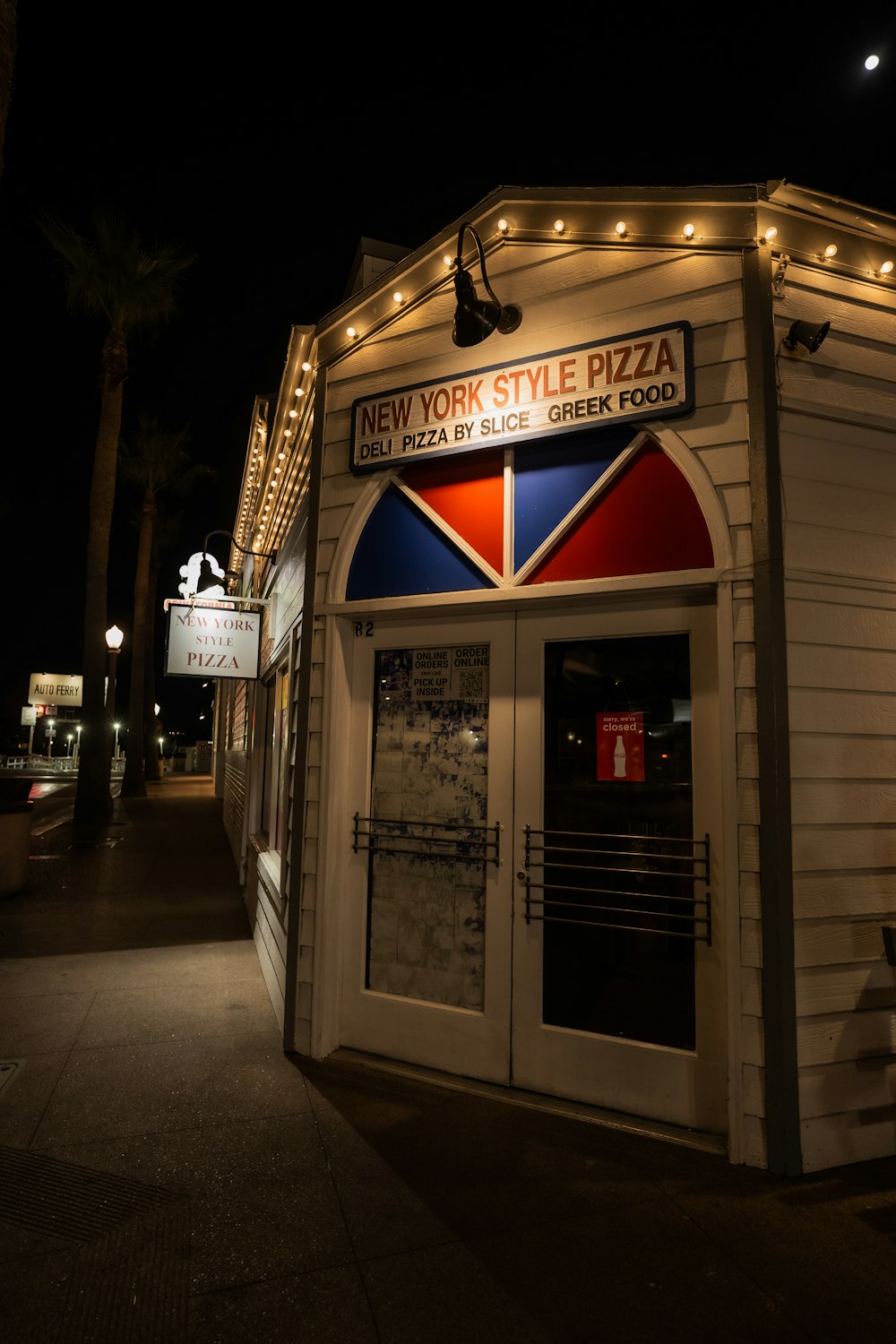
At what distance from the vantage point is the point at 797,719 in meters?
3.73

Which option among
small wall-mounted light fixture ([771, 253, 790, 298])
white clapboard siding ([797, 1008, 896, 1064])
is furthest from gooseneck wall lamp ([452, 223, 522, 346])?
white clapboard siding ([797, 1008, 896, 1064])

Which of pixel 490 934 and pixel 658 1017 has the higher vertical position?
pixel 490 934

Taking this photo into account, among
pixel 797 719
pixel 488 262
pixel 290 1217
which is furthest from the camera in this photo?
pixel 488 262

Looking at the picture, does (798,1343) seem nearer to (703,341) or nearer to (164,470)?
(703,341)

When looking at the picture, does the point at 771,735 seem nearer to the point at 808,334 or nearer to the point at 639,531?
the point at 639,531

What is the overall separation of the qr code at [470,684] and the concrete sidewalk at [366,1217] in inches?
84.6

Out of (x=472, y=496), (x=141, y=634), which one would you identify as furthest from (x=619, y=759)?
(x=141, y=634)

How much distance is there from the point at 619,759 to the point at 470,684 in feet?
3.33

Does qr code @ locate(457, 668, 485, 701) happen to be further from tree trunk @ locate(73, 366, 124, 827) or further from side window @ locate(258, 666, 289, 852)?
tree trunk @ locate(73, 366, 124, 827)

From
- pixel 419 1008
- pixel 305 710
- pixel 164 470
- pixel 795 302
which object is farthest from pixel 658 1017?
pixel 164 470

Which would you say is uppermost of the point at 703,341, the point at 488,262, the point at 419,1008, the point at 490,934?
the point at 488,262

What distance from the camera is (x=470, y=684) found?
4680 mm

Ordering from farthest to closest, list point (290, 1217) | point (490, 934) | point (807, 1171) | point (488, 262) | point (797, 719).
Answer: point (488, 262) → point (490, 934) → point (797, 719) → point (807, 1171) → point (290, 1217)

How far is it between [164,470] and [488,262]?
86.6 ft
